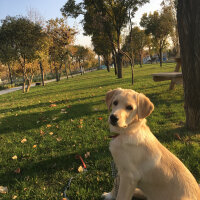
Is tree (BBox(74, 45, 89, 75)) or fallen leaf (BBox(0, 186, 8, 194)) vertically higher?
tree (BBox(74, 45, 89, 75))

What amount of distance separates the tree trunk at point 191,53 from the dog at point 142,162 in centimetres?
205

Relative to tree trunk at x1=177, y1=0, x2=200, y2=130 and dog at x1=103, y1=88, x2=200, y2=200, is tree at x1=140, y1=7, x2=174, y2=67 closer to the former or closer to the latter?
tree trunk at x1=177, y1=0, x2=200, y2=130

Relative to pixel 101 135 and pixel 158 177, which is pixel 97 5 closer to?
pixel 101 135

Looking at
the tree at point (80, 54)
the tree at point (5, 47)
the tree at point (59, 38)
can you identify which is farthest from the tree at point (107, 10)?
the tree at point (80, 54)

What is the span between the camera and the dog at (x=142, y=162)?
1.66m

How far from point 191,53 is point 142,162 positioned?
2792 millimetres

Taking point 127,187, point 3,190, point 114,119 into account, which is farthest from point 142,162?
point 3,190

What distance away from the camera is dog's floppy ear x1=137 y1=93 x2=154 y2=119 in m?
2.10

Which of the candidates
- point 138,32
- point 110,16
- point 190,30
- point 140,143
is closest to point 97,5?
point 110,16

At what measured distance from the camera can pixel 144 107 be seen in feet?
7.01

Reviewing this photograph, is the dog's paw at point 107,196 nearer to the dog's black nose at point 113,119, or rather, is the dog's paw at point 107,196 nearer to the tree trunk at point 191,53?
the dog's black nose at point 113,119

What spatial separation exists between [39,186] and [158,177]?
1951mm

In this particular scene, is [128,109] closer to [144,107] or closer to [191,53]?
[144,107]

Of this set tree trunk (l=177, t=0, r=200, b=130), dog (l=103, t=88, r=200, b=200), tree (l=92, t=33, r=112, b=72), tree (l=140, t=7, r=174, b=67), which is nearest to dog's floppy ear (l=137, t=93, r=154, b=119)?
dog (l=103, t=88, r=200, b=200)
